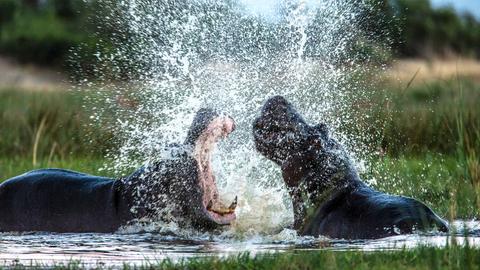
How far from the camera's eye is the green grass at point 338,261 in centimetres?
526

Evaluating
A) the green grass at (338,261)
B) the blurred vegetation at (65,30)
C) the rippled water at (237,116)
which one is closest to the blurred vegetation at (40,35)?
the blurred vegetation at (65,30)

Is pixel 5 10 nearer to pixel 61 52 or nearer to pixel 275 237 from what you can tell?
pixel 61 52

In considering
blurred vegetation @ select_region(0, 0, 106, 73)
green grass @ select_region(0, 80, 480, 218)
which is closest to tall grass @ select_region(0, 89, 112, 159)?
green grass @ select_region(0, 80, 480, 218)

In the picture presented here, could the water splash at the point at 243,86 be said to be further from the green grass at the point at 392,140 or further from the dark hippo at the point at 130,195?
the green grass at the point at 392,140

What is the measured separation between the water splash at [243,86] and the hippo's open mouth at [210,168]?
12 cm

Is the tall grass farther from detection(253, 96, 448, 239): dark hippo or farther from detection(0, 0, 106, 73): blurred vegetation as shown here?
detection(0, 0, 106, 73): blurred vegetation

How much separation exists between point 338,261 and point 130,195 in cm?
204

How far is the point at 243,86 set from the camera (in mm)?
8922

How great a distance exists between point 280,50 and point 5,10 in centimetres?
2290

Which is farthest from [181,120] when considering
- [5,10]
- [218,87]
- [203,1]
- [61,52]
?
[5,10]

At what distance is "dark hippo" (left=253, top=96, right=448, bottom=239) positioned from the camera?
670cm

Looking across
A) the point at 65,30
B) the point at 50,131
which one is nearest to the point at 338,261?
the point at 50,131

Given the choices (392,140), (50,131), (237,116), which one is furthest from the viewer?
(50,131)

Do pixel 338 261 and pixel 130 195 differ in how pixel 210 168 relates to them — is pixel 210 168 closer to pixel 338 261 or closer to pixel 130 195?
pixel 130 195
